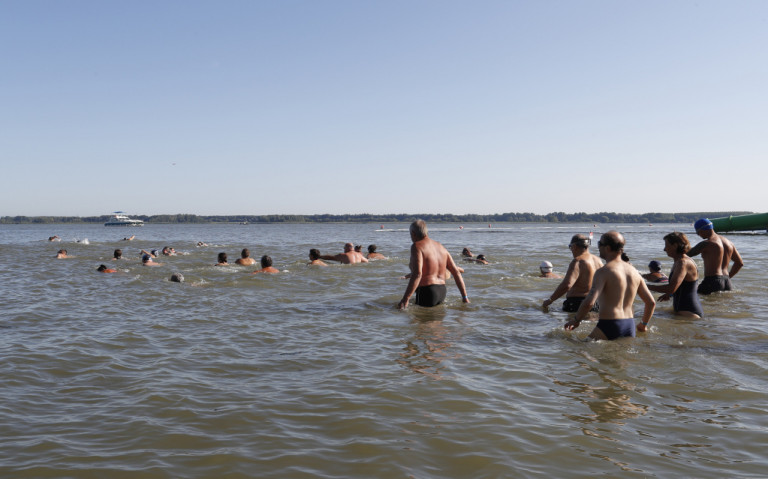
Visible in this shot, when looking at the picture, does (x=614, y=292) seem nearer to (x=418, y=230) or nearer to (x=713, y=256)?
(x=418, y=230)

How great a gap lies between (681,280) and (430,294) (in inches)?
172

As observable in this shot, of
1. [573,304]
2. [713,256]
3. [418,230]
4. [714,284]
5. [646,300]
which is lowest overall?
[573,304]

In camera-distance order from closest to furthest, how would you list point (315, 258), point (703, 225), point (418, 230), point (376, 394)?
point (376, 394), point (418, 230), point (703, 225), point (315, 258)

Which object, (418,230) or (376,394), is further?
(418,230)

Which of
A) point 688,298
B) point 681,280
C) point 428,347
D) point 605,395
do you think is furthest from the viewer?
point 688,298

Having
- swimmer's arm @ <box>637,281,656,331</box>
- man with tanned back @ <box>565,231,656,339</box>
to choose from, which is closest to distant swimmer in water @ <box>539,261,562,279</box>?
swimmer's arm @ <box>637,281,656,331</box>

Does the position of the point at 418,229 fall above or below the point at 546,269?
above

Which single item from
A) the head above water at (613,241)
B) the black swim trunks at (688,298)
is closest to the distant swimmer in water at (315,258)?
the black swim trunks at (688,298)

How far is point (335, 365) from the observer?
6.64 metres

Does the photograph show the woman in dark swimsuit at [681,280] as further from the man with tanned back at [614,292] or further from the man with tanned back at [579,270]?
the man with tanned back at [614,292]

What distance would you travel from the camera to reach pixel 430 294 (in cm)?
1030

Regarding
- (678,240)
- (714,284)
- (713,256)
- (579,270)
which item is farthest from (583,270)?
(714,284)

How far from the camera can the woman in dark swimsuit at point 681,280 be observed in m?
8.62

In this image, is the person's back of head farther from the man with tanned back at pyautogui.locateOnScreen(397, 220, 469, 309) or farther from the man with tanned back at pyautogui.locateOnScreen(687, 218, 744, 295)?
the man with tanned back at pyautogui.locateOnScreen(687, 218, 744, 295)
